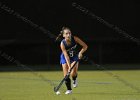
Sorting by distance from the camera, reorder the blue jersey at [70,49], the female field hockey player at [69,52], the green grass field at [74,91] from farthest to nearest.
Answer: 1. the blue jersey at [70,49]
2. the female field hockey player at [69,52]
3. the green grass field at [74,91]

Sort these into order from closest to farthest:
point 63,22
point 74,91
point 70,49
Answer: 1. point 70,49
2. point 74,91
3. point 63,22

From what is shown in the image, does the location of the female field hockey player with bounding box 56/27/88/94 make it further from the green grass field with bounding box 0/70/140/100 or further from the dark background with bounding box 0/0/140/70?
the dark background with bounding box 0/0/140/70

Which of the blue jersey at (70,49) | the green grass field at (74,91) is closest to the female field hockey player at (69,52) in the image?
the blue jersey at (70,49)

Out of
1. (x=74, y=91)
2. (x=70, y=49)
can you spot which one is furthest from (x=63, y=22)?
(x=70, y=49)

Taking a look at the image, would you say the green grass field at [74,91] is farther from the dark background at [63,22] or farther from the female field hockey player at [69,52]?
the dark background at [63,22]

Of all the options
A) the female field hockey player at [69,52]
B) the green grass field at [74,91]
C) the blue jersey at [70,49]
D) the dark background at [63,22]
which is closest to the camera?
the green grass field at [74,91]

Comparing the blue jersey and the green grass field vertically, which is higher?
the blue jersey

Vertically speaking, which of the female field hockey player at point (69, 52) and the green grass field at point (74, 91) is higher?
the female field hockey player at point (69, 52)

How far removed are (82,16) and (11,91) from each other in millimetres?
11496

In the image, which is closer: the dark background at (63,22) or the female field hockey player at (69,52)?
the female field hockey player at (69,52)

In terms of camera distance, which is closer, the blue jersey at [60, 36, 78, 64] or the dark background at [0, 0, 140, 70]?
the blue jersey at [60, 36, 78, 64]

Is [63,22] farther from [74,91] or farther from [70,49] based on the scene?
[70,49]

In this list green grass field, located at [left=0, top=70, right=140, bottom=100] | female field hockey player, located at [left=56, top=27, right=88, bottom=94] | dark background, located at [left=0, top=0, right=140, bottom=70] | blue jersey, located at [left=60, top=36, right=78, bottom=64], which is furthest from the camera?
dark background, located at [left=0, top=0, right=140, bottom=70]

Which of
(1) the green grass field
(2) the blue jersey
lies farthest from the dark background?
(2) the blue jersey
